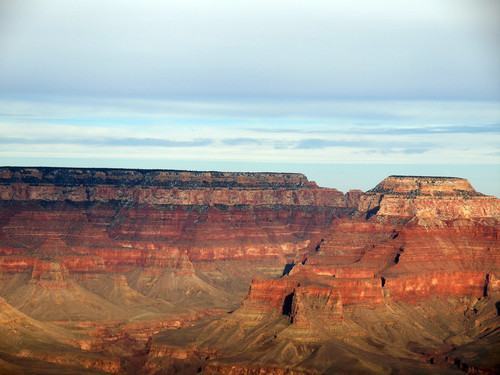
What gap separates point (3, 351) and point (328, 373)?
122 feet

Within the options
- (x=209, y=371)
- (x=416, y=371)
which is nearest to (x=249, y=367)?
(x=209, y=371)

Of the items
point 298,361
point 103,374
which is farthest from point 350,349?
point 103,374

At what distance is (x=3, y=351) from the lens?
654 ft

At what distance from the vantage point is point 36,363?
195625 mm

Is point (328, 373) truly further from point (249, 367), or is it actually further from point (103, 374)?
point (103, 374)

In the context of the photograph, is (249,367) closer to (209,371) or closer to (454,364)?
(209,371)

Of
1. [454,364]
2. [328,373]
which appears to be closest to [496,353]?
[454,364]

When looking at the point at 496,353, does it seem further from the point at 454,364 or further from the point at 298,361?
the point at 298,361

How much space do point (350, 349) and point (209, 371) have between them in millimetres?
16324

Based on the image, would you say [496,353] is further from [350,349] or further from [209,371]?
[209,371]

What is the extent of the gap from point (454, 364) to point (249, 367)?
76.3 feet

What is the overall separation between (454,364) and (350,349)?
11.7 m

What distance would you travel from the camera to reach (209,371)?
196m

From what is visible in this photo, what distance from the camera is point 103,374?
19300 centimetres
